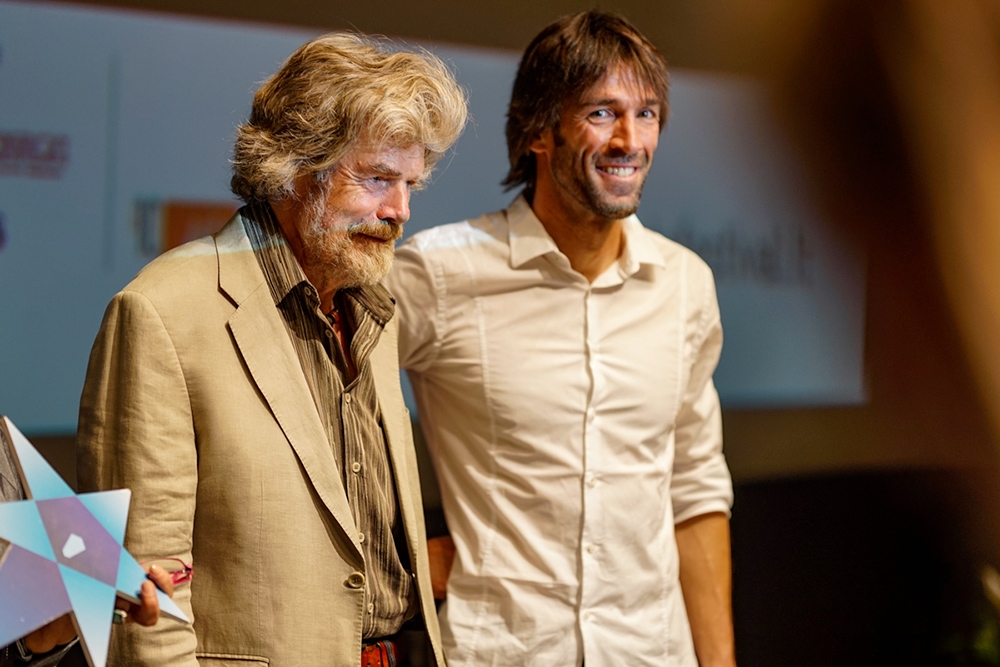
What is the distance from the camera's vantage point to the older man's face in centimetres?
132

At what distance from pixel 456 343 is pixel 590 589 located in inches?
18.1

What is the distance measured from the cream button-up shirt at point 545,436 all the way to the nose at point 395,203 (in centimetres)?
39

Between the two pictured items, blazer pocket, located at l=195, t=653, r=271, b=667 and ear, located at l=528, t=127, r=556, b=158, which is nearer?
blazer pocket, located at l=195, t=653, r=271, b=667

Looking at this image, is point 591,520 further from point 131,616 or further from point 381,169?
point 131,616

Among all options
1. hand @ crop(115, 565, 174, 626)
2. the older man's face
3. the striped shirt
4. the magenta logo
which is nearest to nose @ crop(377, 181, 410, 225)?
the older man's face

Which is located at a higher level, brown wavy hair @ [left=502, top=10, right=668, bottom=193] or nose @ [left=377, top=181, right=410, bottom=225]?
brown wavy hair @ [left=502, top=10, right=668, bottom=193]

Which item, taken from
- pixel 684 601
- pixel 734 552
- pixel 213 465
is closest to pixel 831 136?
pixel 734 552

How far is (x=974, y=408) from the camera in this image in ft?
8.47

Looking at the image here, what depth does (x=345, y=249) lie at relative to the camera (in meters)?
1.33

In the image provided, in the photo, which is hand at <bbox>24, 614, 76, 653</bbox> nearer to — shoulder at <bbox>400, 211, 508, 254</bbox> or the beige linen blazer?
the beige linen blazer

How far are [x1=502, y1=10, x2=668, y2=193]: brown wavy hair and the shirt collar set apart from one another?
134mm

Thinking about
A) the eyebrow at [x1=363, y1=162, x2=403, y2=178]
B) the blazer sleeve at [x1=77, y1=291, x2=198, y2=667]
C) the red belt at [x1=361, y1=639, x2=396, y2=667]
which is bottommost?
the red belt at [x1=361, y1=639, x2=396, y2=667]

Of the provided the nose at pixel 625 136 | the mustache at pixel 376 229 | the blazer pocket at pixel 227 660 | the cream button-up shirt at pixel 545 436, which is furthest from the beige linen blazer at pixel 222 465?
the nose at pixel 625 136

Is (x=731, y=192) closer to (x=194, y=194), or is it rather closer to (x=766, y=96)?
(x=766, y=96)
